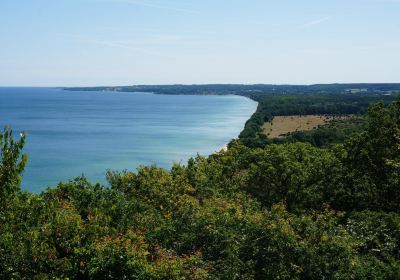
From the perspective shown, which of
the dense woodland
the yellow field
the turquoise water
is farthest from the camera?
the yellow field

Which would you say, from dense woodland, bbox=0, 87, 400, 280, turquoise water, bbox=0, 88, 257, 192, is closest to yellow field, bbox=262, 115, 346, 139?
turquoise water, bbox=0, 88, 257, 192

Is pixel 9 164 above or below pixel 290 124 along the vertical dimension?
above

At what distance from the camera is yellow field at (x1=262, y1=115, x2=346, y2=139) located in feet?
432

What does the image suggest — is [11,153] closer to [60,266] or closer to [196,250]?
[60,266]

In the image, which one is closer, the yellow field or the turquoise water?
the turquoise water

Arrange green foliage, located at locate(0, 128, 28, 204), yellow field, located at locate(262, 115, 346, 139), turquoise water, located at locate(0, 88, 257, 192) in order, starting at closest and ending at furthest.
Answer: green foliage, located at locate(0, 128, 28, 204) → turquoise water, located at locate(0, 88, 257, 192) → yellow field, located at locate(262, 115, 346, 139)

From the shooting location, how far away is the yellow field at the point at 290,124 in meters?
132

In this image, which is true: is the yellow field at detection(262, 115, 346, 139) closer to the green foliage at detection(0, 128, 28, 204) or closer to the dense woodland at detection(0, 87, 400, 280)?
the dense woodland at detection(0, 87, 400, 280)

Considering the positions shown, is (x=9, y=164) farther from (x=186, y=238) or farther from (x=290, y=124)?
(x=290, y=124)

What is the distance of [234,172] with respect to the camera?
38219 mm

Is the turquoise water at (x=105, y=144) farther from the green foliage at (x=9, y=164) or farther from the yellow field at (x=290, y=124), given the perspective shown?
the green foliage at (x=9, y=164)

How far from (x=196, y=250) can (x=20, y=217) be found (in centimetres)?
647

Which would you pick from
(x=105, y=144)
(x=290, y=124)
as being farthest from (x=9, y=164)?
(x=290, y=124)

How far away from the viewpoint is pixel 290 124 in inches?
5876
